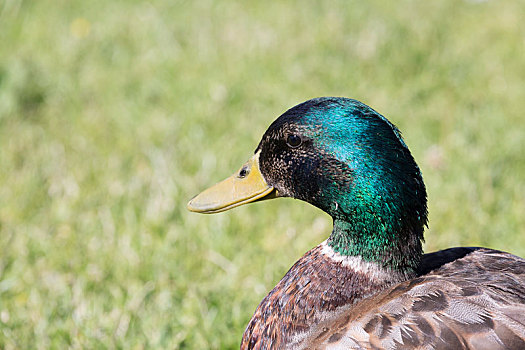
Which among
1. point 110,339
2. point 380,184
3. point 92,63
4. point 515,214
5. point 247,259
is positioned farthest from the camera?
point 92,63

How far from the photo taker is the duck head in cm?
186

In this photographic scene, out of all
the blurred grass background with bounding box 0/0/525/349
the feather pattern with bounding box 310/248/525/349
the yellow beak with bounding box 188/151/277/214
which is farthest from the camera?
the blurred grass background with bounding box 0/0/525/349

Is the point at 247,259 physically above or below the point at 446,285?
below

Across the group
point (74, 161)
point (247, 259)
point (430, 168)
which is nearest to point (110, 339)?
point (247, 259)

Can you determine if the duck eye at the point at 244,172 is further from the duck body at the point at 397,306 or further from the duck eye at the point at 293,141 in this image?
the duck body at the point at 397,306

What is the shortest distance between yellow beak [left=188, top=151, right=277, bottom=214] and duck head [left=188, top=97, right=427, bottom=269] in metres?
0.07

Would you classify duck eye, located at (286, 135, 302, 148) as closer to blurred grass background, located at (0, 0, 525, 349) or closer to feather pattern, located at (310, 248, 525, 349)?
feather pattern, located at (310, 248, 525, 349)

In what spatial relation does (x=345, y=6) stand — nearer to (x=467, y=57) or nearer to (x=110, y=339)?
(x=467, y=57)

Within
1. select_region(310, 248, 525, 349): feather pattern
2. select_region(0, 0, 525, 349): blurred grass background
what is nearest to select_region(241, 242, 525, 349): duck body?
select_region(310, 248, 525, 349): feather pattern

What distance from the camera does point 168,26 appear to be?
5012mm

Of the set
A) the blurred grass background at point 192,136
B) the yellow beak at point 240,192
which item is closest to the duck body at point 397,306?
the yellow beak at point 240,192

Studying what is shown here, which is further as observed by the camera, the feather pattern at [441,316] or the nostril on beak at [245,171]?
the nostril on beak at [245,171]

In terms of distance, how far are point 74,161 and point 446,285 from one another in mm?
2442

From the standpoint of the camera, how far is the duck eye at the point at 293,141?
1954mm
